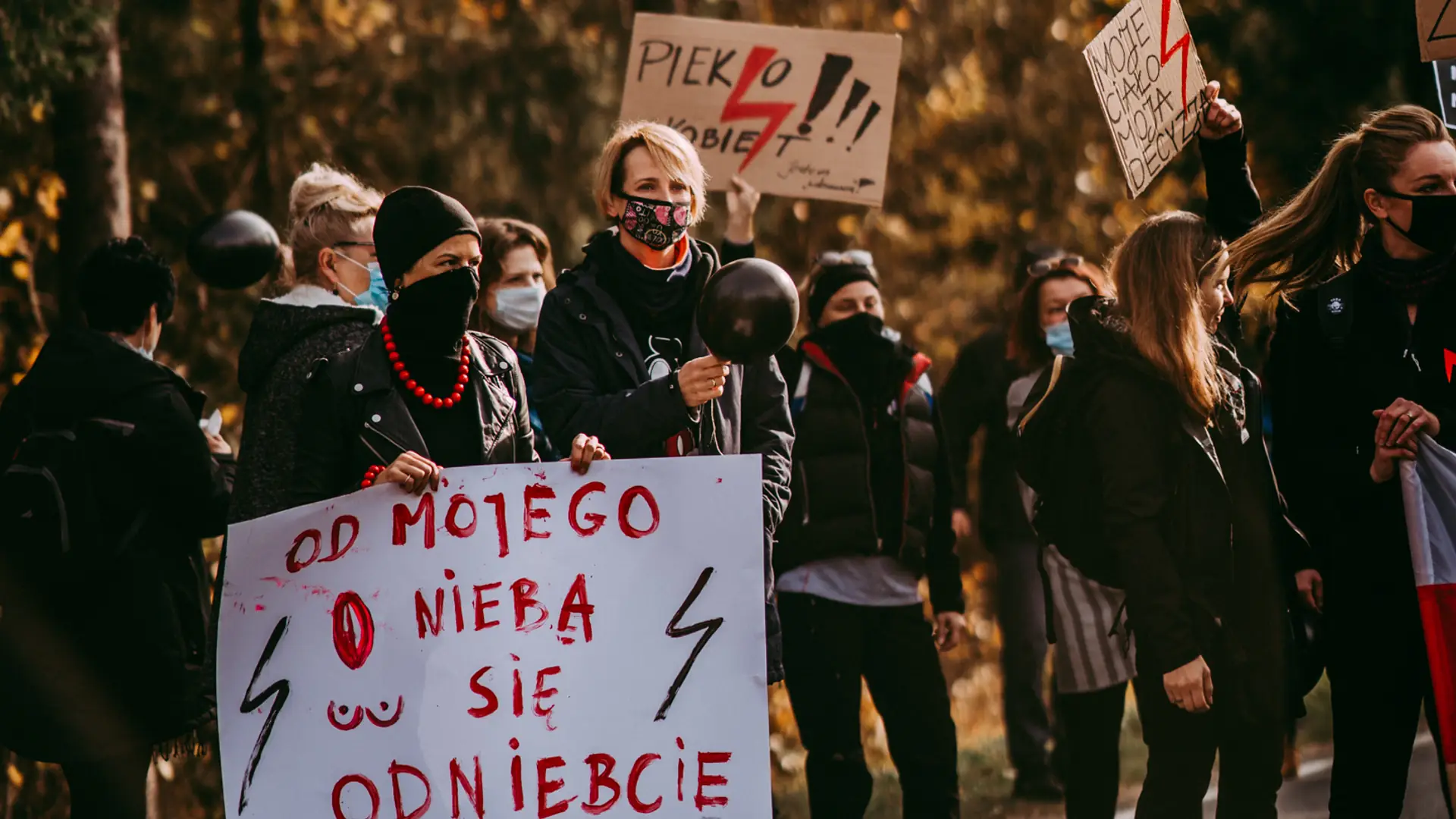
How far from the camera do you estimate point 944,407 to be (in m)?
8.66

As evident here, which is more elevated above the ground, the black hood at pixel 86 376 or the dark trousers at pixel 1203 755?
the black hood at pixel 86 376

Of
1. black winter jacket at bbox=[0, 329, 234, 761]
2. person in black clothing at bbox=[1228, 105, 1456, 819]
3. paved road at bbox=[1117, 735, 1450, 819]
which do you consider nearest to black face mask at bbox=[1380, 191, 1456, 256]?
person in black clothing at bbox=[1228, 105, 1456, 819]

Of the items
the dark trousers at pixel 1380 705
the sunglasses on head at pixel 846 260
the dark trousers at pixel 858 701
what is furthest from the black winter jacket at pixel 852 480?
the dark trousers at pixel 1380 705

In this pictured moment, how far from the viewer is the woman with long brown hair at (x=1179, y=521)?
5215 millimetres

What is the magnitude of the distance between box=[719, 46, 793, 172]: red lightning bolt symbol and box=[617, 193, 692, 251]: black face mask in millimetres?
2450

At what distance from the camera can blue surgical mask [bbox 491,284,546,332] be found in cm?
628

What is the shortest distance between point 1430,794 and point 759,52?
380cm

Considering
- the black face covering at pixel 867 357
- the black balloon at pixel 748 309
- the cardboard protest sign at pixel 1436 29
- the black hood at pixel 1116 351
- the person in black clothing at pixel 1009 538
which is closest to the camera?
the black balloon at pixel 748 309

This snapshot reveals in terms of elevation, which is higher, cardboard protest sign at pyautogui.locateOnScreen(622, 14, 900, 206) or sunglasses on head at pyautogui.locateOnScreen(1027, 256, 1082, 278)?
cardboard protest sign at pyautogui.locateOnScreen(622, 14, 900, 206)

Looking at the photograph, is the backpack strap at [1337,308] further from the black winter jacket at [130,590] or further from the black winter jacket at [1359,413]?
the black winter jacket at [130,590]

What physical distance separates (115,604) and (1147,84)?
10.9 ft

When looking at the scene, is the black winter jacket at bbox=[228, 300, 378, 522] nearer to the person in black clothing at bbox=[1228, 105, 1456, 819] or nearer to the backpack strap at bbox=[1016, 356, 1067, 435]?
the backpack strap at bbox=[1016, 356, 1067, 435]

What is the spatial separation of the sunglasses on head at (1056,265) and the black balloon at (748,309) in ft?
11.8

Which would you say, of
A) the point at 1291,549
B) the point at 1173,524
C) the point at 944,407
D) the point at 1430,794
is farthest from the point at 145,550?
the point at 1430,794
